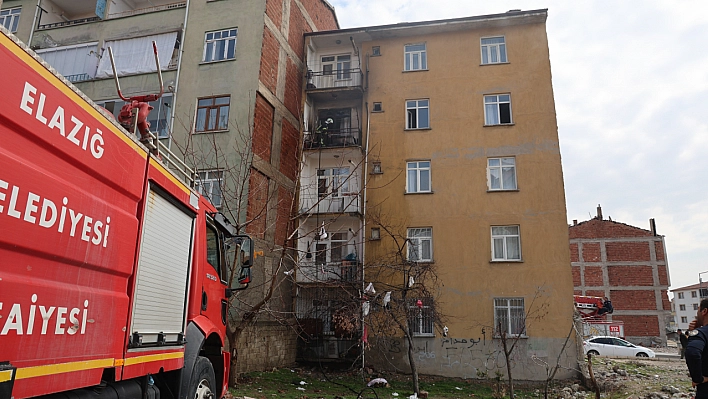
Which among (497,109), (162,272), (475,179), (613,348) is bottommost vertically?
(613,348)

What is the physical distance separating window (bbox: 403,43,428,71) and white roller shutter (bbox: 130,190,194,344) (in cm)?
1736

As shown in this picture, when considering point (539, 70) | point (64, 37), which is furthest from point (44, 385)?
point (64, 37)

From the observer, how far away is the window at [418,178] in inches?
795

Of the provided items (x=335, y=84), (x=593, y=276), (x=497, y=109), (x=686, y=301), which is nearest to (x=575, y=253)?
(x=593, y=276)

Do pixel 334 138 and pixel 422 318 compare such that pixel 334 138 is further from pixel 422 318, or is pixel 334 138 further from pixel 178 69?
pixel 422 318

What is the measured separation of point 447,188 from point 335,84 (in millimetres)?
7287

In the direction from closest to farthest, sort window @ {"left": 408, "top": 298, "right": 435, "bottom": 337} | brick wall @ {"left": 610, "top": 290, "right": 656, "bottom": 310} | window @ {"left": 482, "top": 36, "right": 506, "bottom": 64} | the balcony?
window @ {"left": 408, "top": 298, "right": 435, "bottom": 337} → window @ {"left": 482, "top": 36, "right": 506, "bottom": 64} → the balcony → brick wall @ {"left": 610, "top": 290, "right": 656, "bottom": 310}

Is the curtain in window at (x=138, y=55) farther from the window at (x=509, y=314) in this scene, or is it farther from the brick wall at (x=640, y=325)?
the brick wall at (x=640, y=325)

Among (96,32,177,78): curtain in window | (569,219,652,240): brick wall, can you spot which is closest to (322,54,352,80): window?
(96,32,177,78): curtain in window

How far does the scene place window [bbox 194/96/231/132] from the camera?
59.0 ft

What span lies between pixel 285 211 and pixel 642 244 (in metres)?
37.7

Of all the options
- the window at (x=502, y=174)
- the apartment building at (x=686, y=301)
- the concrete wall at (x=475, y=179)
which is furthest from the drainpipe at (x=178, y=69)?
the apartment building at (x=686, y=301)

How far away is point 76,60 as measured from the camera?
20219mm

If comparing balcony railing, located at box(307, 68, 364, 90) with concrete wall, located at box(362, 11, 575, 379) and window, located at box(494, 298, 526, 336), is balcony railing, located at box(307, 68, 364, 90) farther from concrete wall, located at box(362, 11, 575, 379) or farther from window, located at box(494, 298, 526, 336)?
window, located at box(494, 298, 526, 336)
